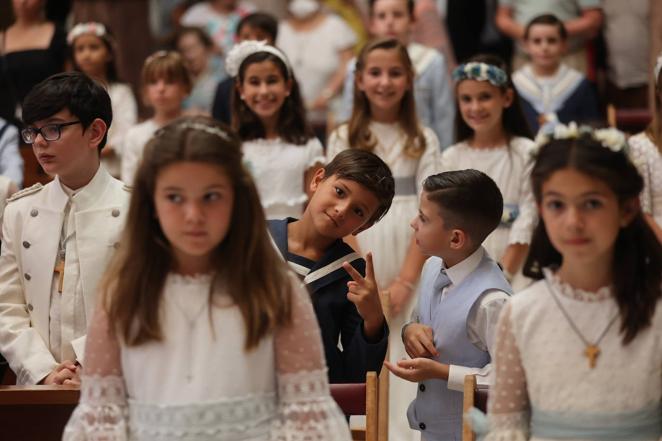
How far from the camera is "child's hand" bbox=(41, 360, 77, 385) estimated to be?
3.63 m

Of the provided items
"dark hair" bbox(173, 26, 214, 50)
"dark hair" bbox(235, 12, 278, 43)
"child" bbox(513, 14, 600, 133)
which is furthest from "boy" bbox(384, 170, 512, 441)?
"dark hair" bbox(173, 26, 214, 50)

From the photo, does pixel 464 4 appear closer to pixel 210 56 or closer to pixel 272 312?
pixel 210 56

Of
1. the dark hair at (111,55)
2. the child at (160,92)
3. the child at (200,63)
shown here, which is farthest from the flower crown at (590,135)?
the child at (200,63)

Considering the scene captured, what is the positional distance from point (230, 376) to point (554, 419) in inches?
30.0

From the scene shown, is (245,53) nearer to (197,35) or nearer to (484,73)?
(484,73)

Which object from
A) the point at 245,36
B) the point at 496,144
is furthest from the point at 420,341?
the point at 245,36

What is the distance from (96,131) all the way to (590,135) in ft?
5.59

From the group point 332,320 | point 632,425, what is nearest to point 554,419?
point 632,425

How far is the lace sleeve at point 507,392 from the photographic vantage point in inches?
113

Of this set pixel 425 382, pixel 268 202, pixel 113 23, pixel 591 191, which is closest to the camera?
pixel 591 191

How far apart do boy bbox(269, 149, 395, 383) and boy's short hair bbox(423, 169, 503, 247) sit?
0.17m

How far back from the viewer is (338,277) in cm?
386

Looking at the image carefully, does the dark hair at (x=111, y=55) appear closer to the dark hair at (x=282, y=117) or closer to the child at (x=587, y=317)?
the dark hair at (x=282, y=117)

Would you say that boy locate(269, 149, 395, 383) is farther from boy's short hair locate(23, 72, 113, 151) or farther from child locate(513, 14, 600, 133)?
child locate(513, 14, 600, 133)
